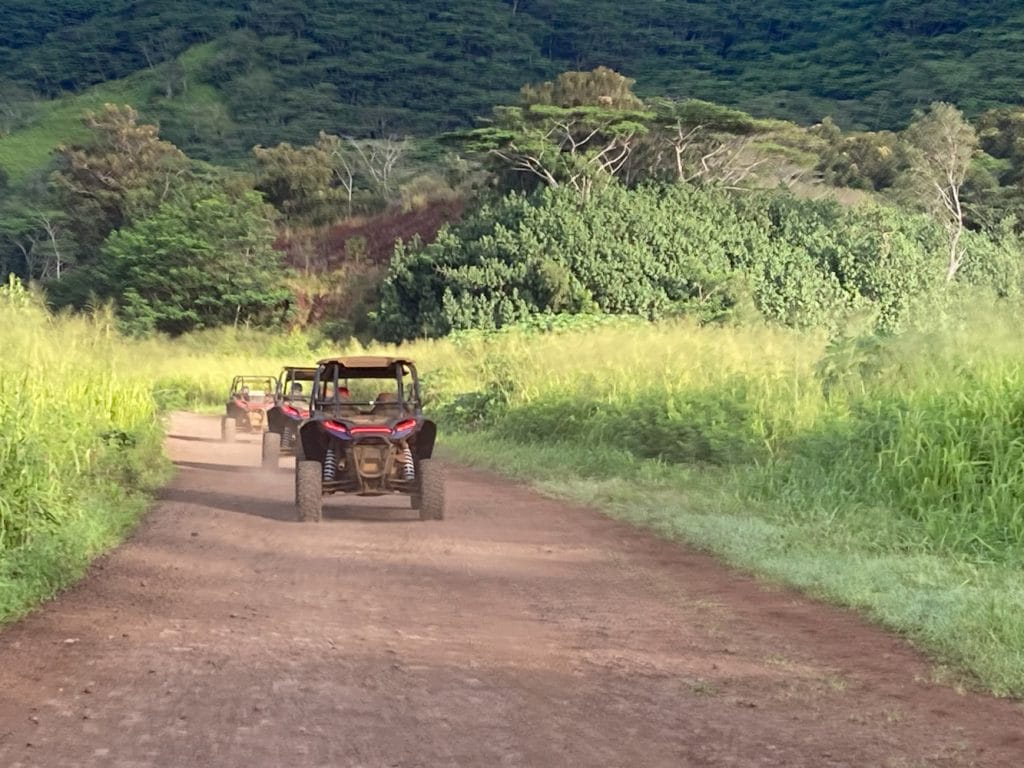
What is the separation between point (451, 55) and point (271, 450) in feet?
320

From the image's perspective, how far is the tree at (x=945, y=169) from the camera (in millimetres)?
43406

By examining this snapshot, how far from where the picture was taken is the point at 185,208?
173ft

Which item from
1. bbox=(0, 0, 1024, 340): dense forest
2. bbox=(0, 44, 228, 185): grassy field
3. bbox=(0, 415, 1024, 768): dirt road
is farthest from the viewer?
bbox=(0, 44, 228, 185): grassy field

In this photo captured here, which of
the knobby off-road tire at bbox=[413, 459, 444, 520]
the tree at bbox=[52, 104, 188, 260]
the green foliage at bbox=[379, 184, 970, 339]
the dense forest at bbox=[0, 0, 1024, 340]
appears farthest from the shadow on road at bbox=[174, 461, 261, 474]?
the tree at bbox=[52, 104, 188, 260]

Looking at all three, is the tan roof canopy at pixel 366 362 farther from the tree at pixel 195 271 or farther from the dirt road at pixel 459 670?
the tree at pixel 195 271

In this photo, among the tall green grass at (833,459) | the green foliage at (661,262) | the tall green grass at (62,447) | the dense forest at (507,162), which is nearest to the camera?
the tall green grass at (833,459)

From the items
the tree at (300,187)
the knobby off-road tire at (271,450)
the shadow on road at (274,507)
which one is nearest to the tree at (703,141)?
the tree at (300,187)

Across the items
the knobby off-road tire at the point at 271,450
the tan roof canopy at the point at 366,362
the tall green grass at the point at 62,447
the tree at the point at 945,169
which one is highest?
the tree at the point at 945,169

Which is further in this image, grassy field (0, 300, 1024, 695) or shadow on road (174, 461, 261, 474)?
shadow on road (174, 461, 261, 474)

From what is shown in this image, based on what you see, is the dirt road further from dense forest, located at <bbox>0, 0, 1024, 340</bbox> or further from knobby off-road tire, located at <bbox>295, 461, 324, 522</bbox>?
dense forest, located at <bbox>0, 0, 1024, 340</bbox>

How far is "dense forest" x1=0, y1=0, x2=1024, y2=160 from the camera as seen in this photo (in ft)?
273

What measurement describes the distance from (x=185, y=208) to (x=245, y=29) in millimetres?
71121

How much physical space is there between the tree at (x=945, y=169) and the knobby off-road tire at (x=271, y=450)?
29.2m

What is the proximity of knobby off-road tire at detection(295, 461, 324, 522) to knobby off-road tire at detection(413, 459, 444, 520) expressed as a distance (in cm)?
103
